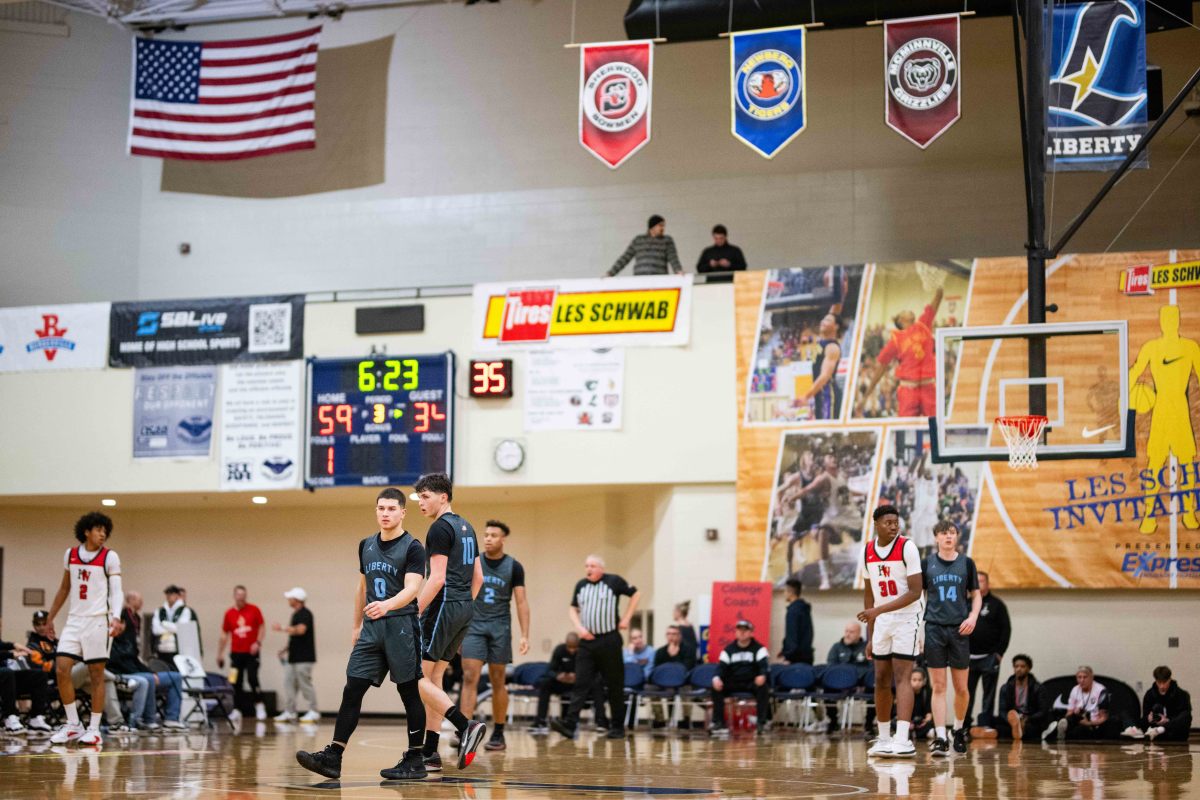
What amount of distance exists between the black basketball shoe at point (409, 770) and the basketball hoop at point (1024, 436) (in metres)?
7.13

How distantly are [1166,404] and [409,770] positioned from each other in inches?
419

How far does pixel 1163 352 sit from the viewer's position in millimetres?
15930

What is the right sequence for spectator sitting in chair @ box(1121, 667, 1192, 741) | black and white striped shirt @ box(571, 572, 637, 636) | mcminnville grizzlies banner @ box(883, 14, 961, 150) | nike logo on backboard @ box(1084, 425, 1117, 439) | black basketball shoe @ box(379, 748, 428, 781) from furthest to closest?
nike logo on backboard @ box(1084, 425, 1117, 439), mcminnville grizzlies banner @ box(883, 14, 961, 150), spectator sitting in chair @ box(1121, 667, 1192, 741), black and white striped shirt @ box(571, 572, 637, 636), black basketball shoe @ box(379, 748, 428, 781)

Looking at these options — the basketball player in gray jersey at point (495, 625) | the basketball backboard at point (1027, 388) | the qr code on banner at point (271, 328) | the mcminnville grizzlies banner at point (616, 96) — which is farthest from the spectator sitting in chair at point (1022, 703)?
the qr code on banner at point (271, 328)

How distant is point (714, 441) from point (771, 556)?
1.53m

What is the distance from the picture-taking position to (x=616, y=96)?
15906 mm

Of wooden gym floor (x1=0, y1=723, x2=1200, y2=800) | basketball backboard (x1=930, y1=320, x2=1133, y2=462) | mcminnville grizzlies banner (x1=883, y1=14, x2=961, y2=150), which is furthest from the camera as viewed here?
basketball backboard (x1=930, y1=320, x2=1133, y2=462)

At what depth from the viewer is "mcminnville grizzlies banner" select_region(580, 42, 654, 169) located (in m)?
15.8

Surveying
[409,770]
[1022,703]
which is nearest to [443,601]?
[409,770]

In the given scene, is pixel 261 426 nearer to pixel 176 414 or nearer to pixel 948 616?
pixel 176 414

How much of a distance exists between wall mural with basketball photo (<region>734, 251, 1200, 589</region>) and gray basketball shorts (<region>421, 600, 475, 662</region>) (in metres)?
8.01

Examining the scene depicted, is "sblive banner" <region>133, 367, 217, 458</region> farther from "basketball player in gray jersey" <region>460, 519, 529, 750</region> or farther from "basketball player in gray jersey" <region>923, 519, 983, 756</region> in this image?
"basketball player in gray jersey" <region>923, 519, 983, 756</region>

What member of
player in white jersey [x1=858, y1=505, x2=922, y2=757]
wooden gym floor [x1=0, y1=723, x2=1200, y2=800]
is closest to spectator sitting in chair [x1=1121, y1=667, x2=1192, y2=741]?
wooden gym floor [x1=0, y1=723, x2=1200, y2=800]

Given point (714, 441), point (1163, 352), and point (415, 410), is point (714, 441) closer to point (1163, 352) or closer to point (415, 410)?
point (415, 410)
